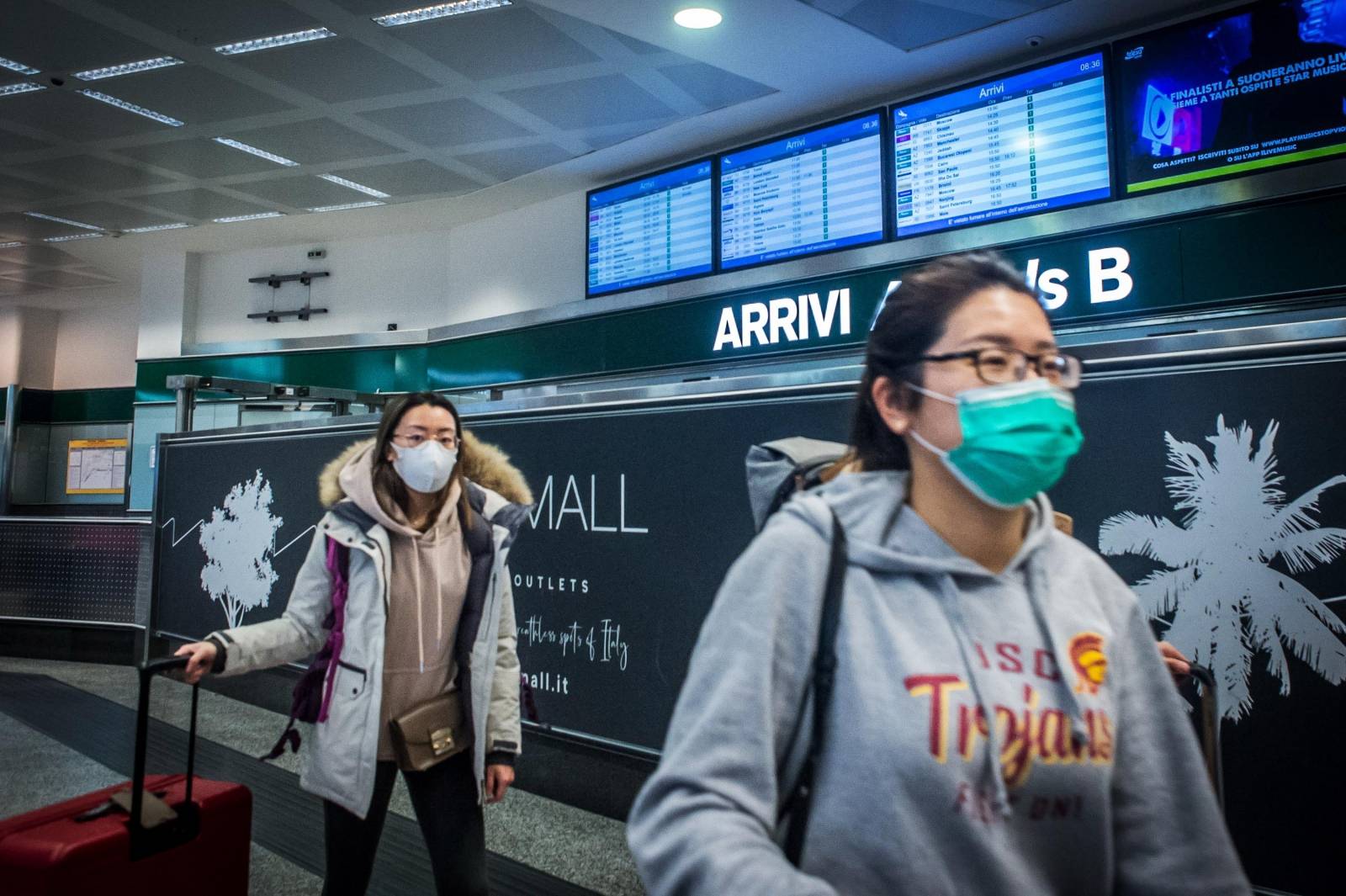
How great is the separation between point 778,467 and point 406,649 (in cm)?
120

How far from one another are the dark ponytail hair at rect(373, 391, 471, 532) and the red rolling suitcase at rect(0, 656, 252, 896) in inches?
25.2

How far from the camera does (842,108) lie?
588 centimetres

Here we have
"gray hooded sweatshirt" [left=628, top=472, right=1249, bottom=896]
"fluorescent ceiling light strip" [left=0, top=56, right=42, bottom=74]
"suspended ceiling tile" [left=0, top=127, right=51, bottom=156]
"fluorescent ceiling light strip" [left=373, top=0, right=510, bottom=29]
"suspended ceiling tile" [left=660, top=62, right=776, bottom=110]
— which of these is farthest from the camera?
"suspended ceiling tile" [left=0, top=127, right=51, bottom=156]

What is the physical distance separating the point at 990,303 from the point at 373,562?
1637 mm

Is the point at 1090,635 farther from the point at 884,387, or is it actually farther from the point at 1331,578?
the point at 1331,578

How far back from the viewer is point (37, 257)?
9914mm

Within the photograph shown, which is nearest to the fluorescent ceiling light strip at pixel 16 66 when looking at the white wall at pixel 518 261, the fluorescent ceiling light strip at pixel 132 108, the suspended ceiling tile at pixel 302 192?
the fluorescent ceiling light strip at pixel 132 108

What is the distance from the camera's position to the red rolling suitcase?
64.4 inches

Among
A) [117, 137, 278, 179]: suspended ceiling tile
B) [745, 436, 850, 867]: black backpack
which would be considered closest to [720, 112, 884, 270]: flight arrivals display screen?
[117, 137, 278, 179]: suspended ceiling tile

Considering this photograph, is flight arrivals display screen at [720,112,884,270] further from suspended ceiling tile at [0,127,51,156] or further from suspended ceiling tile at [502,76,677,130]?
suspended ceiling tile at [0,127,51,156]

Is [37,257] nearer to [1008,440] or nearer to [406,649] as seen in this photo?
[406,649]

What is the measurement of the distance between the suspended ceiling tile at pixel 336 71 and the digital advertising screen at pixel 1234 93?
423cm

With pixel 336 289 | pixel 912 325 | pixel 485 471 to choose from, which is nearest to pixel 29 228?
pixel 336 289

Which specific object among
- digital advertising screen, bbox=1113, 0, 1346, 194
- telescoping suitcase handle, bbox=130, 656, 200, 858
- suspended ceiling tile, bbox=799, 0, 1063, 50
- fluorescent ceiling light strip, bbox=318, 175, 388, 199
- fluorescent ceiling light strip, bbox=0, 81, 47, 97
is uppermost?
fluorescent ceiling light strip, bbox=318, 175, 388, 199
